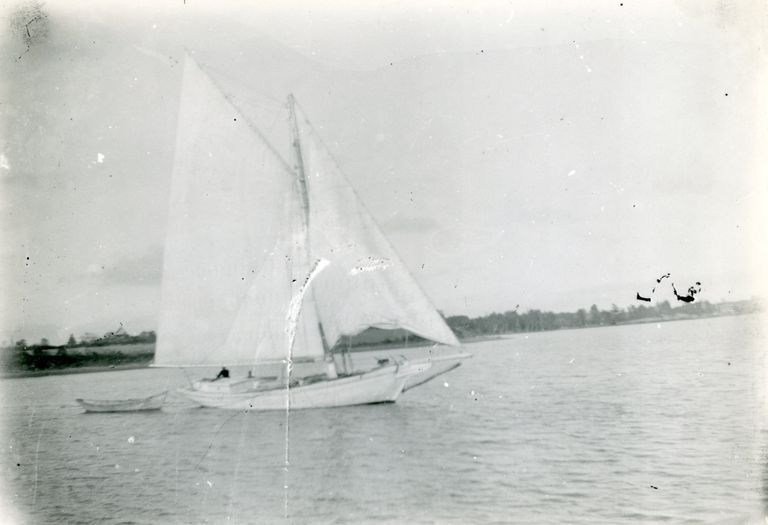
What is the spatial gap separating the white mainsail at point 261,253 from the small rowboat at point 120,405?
60cm

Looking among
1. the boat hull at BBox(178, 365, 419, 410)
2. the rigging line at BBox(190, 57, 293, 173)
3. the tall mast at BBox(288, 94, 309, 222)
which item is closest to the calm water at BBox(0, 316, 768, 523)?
the boat hull at BBox(178, 365, 419, 410)

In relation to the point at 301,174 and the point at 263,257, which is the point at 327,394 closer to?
the point at 263,257

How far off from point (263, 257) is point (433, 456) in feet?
8.02

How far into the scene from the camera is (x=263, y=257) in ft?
19.5

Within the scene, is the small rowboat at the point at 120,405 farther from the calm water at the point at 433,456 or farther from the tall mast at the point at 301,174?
the tall mast at the point at 301,174

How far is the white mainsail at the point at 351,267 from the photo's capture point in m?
5.52

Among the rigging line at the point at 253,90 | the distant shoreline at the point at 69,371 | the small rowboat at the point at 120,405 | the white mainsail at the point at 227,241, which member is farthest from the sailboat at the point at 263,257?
the small rowboat at the point at 120,405

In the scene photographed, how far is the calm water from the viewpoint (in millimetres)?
4840

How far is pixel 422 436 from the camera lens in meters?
5.69

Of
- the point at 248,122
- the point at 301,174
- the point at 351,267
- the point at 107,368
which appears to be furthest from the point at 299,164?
the point at 107,368

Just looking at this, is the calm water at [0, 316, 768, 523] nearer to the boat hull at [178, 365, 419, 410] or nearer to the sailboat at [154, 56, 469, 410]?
the boat hull at [178, 365, 419, 410]

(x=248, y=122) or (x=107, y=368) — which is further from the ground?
(x=248, y=122)

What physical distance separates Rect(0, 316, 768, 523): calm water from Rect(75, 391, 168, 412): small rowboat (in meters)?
0.12

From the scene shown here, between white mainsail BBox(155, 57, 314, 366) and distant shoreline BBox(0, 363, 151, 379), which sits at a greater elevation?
white mainsail BBox(155, 57, 314, 366)
